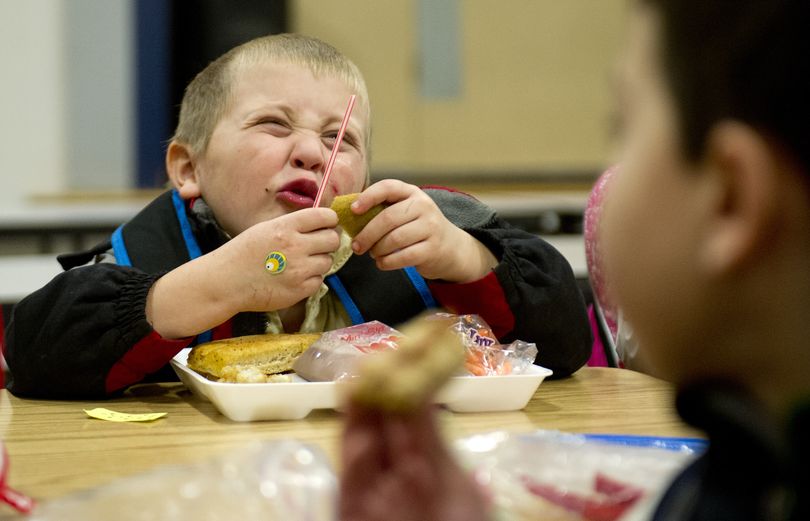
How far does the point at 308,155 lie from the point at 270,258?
23 centimetres

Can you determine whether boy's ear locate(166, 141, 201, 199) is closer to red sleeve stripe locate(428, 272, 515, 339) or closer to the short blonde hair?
the short blonde hair

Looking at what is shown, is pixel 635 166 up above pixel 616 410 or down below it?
above

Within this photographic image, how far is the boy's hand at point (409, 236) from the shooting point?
1.09m

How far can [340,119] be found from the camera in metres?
1.29

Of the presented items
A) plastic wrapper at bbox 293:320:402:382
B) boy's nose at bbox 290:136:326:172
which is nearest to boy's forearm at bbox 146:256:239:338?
plastic wrapper at bbox 293:320:402:382

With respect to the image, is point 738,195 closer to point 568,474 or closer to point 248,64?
point 568,474

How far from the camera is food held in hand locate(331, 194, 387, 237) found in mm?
1076

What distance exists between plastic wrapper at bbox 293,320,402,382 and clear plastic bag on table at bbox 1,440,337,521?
38 cm

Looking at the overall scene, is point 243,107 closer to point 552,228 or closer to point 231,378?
point 231,378

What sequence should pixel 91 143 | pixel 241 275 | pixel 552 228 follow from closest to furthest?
pixel 241 275, pixel 91 143, pixel 552 228

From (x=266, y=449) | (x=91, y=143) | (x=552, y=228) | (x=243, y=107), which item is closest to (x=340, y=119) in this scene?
(x=243, y=107)

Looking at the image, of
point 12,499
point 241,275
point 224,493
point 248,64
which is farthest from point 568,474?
point 248,64

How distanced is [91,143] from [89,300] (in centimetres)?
200

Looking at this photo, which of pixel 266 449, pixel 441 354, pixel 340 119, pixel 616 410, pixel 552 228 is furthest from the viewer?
pixel 552 228
